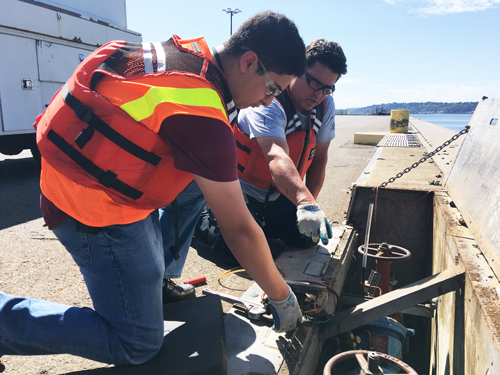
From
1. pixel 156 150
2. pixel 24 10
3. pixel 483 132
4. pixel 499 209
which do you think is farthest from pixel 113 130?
pixel 24 10

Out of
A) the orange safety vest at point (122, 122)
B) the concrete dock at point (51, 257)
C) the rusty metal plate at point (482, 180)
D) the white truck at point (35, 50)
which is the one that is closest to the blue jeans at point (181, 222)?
the concrete dock at point (51, 257)

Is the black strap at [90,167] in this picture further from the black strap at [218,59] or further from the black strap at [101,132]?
the black strap at [218,59]

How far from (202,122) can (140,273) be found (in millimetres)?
785

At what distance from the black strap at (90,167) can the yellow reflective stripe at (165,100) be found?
10.3 inches

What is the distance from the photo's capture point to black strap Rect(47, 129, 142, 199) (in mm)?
1469

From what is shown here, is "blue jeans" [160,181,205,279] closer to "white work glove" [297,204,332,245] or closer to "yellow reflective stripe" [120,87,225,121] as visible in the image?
"white work glove" [297,204,332,245]

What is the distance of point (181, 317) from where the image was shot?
2123 millimetres

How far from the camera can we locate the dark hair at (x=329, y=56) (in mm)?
3045

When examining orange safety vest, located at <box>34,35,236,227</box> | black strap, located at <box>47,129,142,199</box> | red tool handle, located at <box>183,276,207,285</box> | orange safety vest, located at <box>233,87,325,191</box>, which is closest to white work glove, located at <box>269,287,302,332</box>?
orange safety vest, located at <box>34,35,236,227</box>

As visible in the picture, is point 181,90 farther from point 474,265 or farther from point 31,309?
point 474,265

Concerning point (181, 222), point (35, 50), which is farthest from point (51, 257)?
point (35, 50)

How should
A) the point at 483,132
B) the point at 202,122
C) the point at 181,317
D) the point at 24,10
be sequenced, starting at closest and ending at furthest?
the point at 202,122 < the point at 181,317 < the point at 483,132 < the point at 24,10

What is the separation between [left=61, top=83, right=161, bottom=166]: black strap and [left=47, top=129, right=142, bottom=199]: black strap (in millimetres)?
54

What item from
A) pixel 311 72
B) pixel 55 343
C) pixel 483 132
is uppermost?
pixel 311 72
